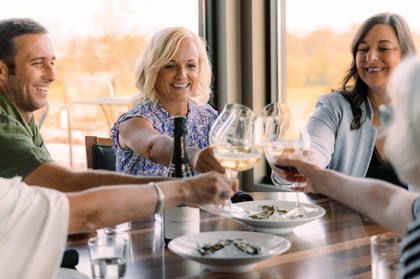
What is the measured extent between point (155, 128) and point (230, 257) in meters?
1.52

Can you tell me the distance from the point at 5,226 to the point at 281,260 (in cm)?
69

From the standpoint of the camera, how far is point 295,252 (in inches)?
73.2

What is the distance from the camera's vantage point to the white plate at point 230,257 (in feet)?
5.41

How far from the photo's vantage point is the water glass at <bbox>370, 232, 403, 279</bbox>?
148 centimetres

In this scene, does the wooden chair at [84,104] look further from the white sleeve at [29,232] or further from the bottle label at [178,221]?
the white sleeve at [29,232]

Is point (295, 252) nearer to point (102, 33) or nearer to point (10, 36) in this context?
point (10, 36)

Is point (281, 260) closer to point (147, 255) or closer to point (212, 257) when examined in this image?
point (212, 257)

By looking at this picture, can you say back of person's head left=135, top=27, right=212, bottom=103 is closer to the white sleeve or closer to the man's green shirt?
the man's green shirt

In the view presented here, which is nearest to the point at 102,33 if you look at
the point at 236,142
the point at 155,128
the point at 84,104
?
the point at 84,104

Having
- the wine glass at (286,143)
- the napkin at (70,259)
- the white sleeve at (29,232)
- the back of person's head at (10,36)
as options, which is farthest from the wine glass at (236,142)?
the back of person's head at (10,36)

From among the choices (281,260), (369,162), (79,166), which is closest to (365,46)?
(369,162)

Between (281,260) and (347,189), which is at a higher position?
(347,189)

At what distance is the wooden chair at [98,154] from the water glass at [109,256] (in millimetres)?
1433

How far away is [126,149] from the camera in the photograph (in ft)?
10.1
